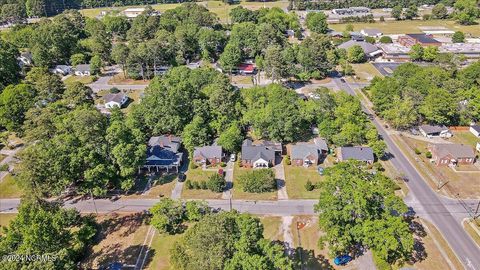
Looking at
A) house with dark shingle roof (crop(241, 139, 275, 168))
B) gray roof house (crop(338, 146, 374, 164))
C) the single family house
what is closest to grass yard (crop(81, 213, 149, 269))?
house with dark shingle roof (crop(241, 139, 275, 168))

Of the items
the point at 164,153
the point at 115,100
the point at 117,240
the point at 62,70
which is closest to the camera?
the point at 117,240

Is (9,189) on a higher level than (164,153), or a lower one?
lower

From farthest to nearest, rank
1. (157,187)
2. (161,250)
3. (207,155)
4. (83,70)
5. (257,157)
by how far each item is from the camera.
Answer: (83,70) < (207,155) < (257,157) < (157,187) < (161,250)

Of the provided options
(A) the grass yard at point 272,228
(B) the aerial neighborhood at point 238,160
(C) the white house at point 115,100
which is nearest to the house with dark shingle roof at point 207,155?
(B) the aerial neighborhood at point 238,160

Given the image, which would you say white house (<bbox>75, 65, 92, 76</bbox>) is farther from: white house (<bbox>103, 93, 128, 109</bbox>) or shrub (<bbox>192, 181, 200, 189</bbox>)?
shrub (<bbox>192, 181, 200, 189</bbox>)

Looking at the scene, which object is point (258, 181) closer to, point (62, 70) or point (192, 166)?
point (192, 166)

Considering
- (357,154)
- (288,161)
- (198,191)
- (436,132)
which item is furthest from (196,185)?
(436,132)
